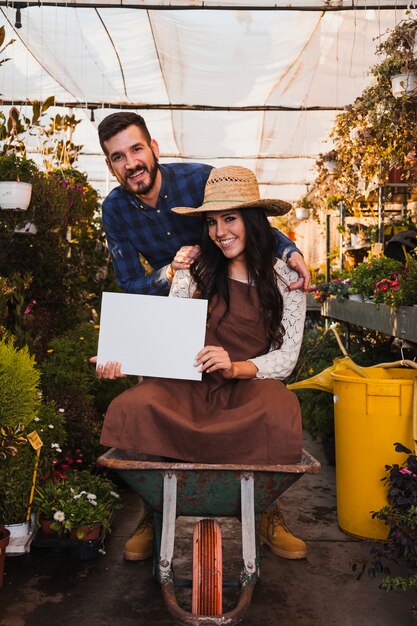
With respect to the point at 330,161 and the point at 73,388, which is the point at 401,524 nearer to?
the point at 73,388

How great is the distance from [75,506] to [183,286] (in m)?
1.12

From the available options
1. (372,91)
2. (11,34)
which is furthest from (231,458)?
(11,34)

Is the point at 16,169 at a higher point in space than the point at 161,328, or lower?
higher

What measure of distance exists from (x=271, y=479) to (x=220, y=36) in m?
5.98

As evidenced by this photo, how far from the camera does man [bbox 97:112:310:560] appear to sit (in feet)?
9.93

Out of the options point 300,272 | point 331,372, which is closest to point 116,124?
point 300,272

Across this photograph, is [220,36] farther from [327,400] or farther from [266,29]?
[327,400]

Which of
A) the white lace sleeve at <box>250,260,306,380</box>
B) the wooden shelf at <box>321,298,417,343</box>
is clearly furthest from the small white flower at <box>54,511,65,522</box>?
the wooden shelf at <box>321,298,417,343</box>

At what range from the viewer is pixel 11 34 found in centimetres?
789

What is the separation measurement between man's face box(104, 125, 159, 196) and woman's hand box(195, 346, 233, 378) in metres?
1.03

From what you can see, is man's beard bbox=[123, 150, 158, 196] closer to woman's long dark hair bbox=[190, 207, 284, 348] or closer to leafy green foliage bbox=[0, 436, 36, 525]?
woman's long dark hair bbox=[190, 207, 284, 348]

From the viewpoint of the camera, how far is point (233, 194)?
271 centimetres

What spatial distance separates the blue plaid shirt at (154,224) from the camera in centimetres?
325

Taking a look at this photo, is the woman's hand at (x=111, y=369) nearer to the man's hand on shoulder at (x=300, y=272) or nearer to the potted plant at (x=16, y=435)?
the potted plant at (x=16, y=435)
